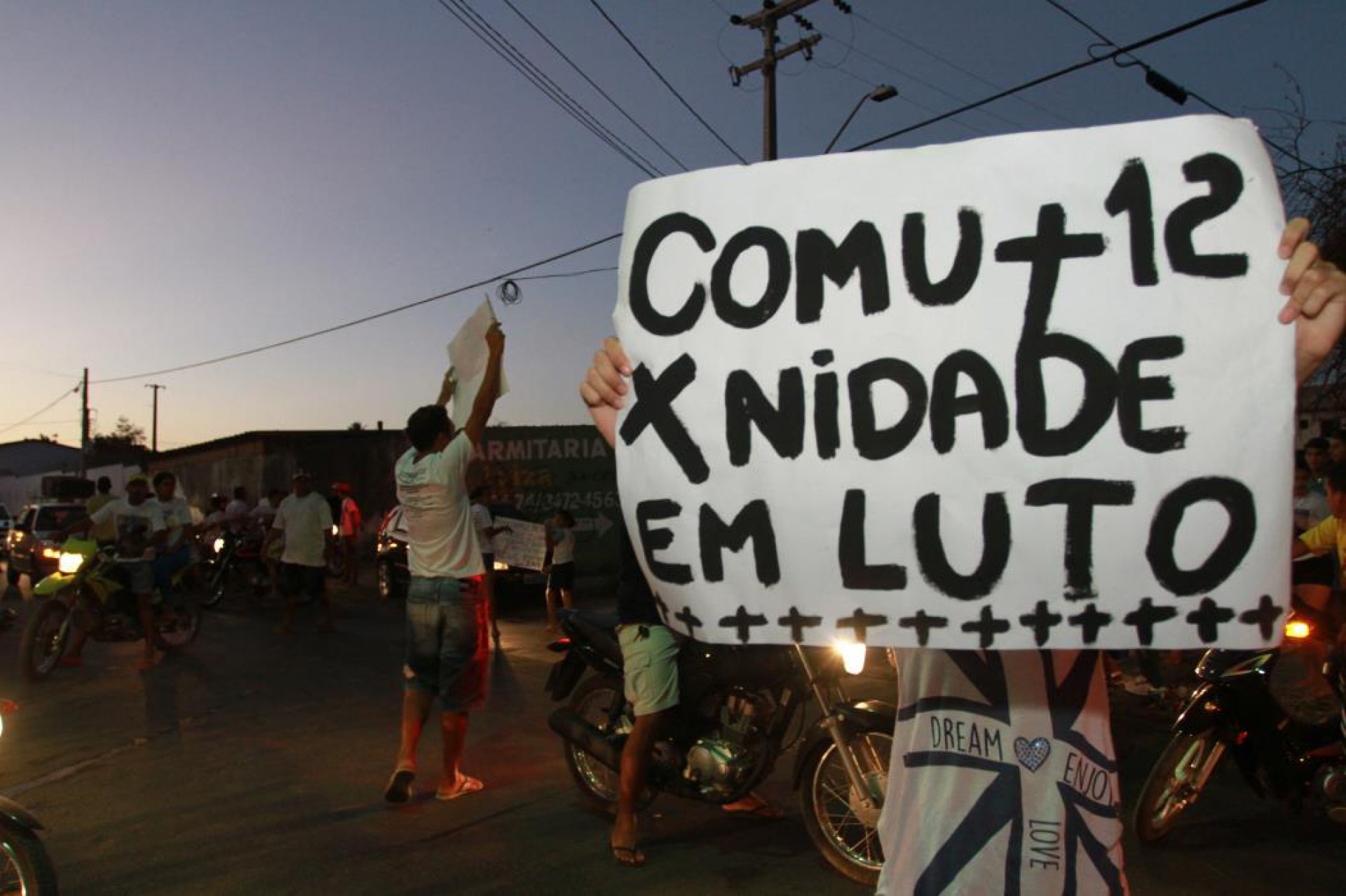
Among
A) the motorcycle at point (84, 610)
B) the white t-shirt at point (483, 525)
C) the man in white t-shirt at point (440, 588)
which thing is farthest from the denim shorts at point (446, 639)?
the motorcycle at point (84, 610)

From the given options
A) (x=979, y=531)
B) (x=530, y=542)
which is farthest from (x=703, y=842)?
(x=530, y=542)

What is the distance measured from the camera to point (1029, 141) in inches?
83.1

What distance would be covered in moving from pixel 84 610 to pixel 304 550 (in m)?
2.68

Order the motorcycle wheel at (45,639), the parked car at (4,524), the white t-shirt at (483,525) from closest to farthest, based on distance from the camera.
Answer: the motorcycle wheel at (45,639) → the white t-shirt at (483,525) → the parked car at (4,524)

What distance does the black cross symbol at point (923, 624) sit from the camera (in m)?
2.07

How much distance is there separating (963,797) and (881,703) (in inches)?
98.3

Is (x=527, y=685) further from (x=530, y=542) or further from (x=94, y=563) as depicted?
(x=530, y=542)

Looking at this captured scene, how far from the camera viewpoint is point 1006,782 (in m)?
2.14

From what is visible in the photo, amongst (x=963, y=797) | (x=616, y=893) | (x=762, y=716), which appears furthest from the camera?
(x=762, y=716)

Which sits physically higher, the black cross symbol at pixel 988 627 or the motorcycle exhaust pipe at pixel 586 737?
the black cross symbol at pixel 988 627

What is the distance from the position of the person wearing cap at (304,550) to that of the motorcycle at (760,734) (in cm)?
827

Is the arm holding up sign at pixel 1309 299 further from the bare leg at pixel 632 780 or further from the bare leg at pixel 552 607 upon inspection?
the bare leg at pixel 552 607

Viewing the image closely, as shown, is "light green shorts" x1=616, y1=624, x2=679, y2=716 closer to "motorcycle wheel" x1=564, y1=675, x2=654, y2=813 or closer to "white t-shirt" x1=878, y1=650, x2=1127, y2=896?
"motorcycle wheel" x1=564, y1=675, x2=654, y2=813

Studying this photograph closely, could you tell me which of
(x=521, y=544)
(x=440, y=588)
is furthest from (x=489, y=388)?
(x=521, y=544)
